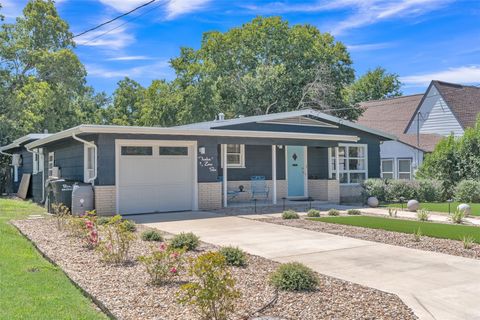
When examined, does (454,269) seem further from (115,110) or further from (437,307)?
(115,110)

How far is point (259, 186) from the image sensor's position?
17.5 metres

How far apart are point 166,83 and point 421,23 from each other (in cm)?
1995

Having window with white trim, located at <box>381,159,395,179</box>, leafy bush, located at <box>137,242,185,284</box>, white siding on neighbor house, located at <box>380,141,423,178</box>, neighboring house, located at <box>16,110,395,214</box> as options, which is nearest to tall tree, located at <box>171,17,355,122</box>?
white siding on neighbor house, located at <box>380,141,423,178</box>

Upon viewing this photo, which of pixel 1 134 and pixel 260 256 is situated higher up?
pixel 1 134

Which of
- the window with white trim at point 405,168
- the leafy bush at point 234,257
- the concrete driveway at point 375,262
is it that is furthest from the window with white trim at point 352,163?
the leafy bush at point 234,257

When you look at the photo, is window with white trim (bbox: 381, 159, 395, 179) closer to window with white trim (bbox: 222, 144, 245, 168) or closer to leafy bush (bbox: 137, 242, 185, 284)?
window with white trim (bbox: 222, 144, 245, 168)

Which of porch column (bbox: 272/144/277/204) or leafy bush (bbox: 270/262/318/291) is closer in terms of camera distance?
leafy bush (bbox: 270/262/318/291)

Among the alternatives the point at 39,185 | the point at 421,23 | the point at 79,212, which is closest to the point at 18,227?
the point at 79,212

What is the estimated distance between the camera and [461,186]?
1784 centimetres

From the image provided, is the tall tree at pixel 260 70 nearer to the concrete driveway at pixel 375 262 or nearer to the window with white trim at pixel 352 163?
the window with white trim at pixel 352 163

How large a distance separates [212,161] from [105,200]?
358 centimetres

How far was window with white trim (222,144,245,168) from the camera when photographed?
56.1 ft

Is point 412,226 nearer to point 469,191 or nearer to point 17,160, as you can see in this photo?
point 469,191

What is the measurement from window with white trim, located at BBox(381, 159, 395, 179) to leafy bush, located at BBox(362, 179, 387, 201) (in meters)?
7.95
